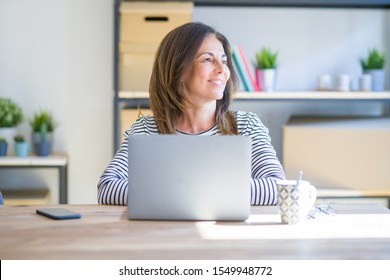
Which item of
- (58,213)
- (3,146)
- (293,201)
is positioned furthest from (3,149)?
(293,201)

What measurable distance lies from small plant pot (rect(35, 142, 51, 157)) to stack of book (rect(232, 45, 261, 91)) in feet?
3.23

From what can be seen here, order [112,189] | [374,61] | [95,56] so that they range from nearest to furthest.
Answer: [112,189], [374,61], [95,56]

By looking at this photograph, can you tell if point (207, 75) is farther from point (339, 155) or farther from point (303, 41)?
point (303, 41)

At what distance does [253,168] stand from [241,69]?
1.34 meters

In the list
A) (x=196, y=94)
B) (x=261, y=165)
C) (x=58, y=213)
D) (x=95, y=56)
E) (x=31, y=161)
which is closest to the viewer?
(x=58, y=213)

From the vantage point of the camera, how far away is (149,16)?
3480mm

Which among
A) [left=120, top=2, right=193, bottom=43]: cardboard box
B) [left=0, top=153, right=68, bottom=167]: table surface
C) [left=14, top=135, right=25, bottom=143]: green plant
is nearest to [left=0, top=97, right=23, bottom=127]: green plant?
[left=14, top=135, right=25, bottom=143]: green plant

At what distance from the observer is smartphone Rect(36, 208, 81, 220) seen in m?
1.73

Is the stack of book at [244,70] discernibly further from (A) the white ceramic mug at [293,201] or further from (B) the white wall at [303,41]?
(A) the white ceramic mug at [293,201]

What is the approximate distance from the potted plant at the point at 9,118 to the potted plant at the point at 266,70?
1200 millimetres

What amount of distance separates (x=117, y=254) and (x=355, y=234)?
532 millimetres

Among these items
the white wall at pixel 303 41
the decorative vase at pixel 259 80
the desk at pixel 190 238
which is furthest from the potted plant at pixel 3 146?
the desk at pixel 190 238

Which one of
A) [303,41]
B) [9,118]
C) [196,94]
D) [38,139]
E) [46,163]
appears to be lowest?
[46,163]

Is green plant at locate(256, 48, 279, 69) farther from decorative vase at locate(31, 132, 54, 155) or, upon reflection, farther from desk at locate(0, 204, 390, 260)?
desk at locate(0, 204, 390, 260)
